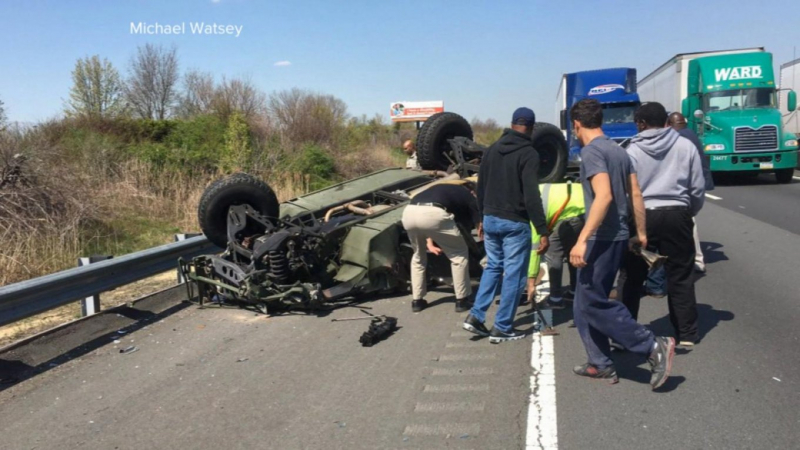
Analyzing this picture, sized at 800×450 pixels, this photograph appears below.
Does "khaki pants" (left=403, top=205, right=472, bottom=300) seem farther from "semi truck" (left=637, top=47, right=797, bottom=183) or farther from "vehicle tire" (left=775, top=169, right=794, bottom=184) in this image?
"vehicle tire" (left=775, top=169, right=794, bottom=184)

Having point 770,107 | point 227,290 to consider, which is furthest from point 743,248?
point 770,107

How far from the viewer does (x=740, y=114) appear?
61.8 feet

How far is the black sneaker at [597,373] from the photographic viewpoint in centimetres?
436

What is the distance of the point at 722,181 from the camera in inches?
808

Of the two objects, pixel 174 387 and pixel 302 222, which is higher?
pixel 302 222

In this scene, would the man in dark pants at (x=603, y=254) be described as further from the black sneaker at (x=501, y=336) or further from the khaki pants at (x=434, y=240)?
the khaki pants at (x=434, y=240)

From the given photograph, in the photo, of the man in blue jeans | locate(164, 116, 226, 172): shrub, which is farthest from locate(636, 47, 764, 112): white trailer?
the man in blue jeans

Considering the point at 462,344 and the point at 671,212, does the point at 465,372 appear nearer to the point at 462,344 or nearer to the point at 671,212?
the point at 462,344

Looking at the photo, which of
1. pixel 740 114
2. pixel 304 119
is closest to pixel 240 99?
pixel 304 119

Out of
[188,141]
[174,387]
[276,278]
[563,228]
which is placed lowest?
[174,387]

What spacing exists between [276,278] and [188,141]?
1340cm

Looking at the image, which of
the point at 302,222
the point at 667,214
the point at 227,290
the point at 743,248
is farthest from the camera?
the point at 743,248

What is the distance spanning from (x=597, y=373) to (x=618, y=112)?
18213 millimetres

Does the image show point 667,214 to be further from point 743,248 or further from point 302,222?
point 743,248
